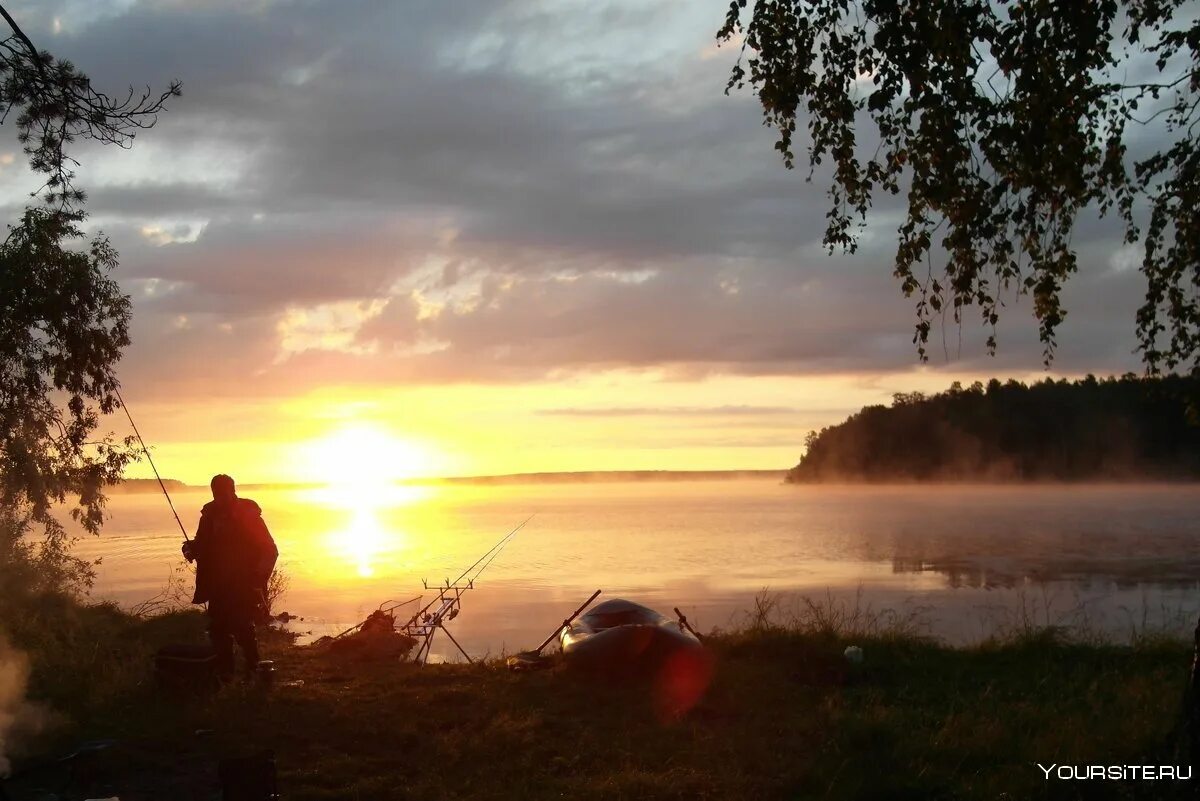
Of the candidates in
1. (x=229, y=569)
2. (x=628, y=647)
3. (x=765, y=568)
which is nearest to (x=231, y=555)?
(x=229, y=569)

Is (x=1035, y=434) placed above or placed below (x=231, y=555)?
above

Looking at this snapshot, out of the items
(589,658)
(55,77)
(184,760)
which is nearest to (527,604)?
(589,658)

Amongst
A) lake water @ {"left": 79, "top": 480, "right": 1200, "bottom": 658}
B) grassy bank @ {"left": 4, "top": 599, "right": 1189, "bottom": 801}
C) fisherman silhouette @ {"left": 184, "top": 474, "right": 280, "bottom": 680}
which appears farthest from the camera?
lake water @ {"left": 79, "top": 480, "right": 1200, "bottom": 658}

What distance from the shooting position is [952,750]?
751 centimetres

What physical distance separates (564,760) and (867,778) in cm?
224

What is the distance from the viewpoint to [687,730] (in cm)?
859

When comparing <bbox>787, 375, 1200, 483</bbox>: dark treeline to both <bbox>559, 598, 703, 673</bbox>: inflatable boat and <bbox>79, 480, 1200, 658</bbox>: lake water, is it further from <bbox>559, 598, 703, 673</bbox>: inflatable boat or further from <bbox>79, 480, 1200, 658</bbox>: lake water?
<bbox>559, 598, 703, 673</bbox>: inflatable boat

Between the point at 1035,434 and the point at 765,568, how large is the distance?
8053cm

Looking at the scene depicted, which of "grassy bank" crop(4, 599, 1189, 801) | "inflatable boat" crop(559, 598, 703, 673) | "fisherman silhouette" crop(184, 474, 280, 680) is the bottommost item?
"grassy bank" crop(4, 599, 1189, 801)

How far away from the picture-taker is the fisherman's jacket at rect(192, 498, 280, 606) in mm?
10070

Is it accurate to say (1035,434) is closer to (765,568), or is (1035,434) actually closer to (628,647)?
(765,568)

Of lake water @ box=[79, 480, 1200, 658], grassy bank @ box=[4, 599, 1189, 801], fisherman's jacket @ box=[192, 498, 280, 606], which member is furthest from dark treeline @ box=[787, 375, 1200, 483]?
fisherman's jacket @ box=[192, 498, 280, 606]

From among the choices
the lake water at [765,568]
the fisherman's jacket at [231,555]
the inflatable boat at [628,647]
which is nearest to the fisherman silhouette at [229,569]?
the fisherman's jacket at [231,555]

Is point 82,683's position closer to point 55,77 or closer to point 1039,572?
point 55,77
